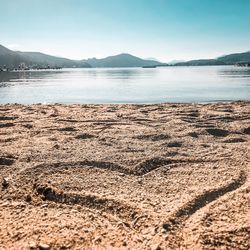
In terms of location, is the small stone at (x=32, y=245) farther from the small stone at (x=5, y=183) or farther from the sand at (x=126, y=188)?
the small stone at (x=5, y=183)

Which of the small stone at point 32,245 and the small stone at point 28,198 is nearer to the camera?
the small stone at point 32,245

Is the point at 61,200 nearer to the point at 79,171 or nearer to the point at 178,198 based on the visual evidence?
the point at 79,171

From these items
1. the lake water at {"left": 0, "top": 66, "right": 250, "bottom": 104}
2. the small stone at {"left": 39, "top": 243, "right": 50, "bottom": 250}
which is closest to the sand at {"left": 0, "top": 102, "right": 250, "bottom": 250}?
the small stone at {"left": 39, "top": 243, "right": 50, "bottom": 250}

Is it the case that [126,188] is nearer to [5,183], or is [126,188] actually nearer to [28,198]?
[28,198]

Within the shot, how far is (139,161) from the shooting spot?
7.07m

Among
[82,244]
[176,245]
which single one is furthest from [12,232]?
[176,245]

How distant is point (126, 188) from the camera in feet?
18.7

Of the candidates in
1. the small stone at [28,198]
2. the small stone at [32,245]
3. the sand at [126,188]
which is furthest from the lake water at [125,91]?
the small stone at [32,245]

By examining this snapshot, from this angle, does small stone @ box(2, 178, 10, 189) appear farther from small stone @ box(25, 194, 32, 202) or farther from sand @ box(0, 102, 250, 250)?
small stone @ box(25, 194, 32, 202)

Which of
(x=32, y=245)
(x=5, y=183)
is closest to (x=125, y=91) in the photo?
(x=5, y=183)

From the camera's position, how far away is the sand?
4148 mm

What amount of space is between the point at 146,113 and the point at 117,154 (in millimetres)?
7092

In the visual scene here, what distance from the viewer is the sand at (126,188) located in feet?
13.6

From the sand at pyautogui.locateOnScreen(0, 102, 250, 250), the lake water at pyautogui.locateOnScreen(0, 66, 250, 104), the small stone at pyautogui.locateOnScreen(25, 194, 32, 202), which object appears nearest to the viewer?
the sand at pyautogui.locateOnScreen(0, 102, 250, 250)
